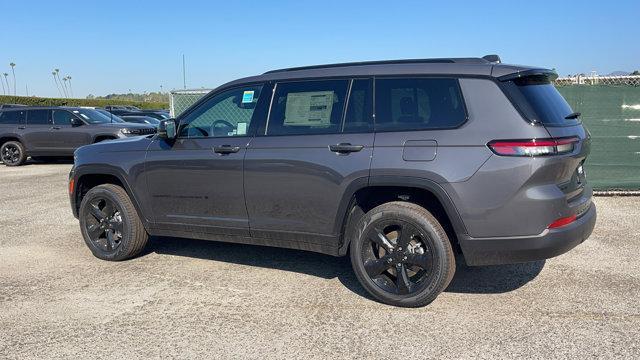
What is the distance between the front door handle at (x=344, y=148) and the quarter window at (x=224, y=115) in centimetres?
92

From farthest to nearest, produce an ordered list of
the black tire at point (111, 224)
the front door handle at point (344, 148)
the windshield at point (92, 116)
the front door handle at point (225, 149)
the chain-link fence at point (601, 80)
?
1. the windshield at point (92, 116)
2. the chain-link fence at point (601, 80)
3. the black tire at point (111, 224)
4. the front door handle at point (225, 149)
5. the front door handle at point (344, 148)

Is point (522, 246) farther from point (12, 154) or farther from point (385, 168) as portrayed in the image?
point (12, 154)

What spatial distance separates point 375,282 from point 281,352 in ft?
3.36

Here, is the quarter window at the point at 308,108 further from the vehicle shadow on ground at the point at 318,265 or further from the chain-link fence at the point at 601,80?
the chain-link fence at the point at 601,80

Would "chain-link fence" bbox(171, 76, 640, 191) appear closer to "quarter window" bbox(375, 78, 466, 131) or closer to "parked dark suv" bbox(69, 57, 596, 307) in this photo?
"parked dark suv" bbox(69, 57, 596, 307)

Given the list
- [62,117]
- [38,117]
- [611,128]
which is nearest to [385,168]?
[611,128]

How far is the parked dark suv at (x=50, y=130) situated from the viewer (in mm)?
13594

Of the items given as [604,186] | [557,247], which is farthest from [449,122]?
[604,186]

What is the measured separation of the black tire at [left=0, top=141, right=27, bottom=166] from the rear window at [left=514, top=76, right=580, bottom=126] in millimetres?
14113

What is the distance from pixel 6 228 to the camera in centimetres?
688

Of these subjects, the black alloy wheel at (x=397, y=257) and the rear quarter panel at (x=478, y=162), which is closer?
the rear quarter panel at (x=478, y=162)

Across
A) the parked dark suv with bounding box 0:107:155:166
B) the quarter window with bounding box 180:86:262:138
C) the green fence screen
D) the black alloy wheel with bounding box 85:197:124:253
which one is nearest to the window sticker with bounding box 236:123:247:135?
the quarter window with bounding box 180:86:262:138

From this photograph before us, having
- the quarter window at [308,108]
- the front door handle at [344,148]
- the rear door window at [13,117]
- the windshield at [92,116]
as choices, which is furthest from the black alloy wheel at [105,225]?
the rear door window at [13,117]

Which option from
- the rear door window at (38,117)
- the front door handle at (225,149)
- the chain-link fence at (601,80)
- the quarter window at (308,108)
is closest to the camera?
the quarter window at (308,108)
